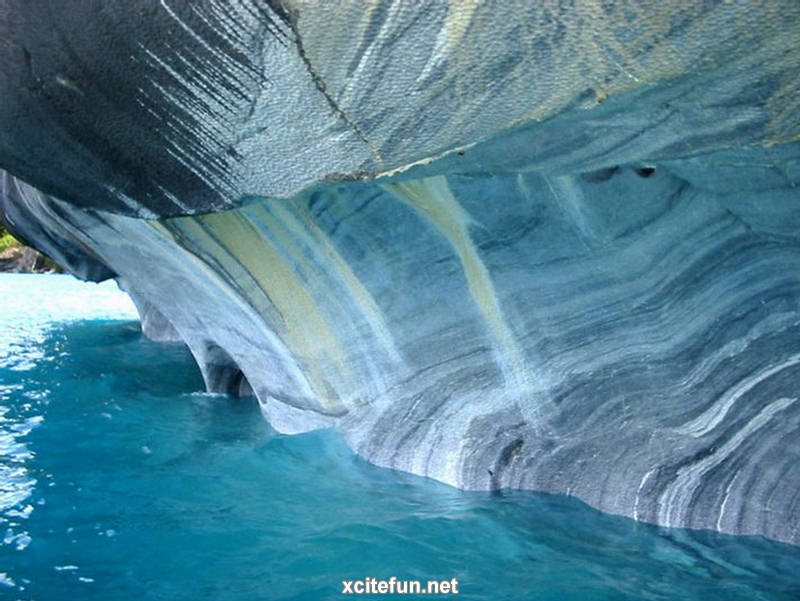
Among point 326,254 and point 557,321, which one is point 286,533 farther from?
point 557,321

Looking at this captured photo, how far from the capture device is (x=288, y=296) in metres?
4.04

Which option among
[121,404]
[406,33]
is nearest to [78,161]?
[406,33]

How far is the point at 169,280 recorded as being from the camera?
16.8ft

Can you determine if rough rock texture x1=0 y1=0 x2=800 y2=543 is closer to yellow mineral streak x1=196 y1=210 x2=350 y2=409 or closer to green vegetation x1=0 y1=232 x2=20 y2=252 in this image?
yellow mineral streak x1=196 y1=210 x2=350 y2=409

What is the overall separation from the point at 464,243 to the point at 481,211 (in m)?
0.22

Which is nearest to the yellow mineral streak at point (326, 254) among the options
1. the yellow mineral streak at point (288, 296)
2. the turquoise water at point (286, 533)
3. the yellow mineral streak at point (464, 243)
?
the yellow mineral streak at point (288, 296)

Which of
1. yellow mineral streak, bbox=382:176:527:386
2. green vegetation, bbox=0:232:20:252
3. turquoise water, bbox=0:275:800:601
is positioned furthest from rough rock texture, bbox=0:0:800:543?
green vegetation, bbox=0:232:20:252

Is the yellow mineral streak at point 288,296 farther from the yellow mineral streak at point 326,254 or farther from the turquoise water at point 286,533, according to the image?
the turquoise water at point 286,533

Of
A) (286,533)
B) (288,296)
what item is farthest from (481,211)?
(286,533)

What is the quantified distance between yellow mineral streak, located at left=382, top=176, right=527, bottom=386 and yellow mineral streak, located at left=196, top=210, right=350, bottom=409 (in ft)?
3.03

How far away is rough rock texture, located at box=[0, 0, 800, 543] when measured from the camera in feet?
6.32

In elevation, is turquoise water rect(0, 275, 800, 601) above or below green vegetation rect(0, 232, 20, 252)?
below

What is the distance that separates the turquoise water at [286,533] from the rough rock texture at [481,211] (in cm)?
27

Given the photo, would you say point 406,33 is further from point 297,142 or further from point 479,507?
point 479,507
